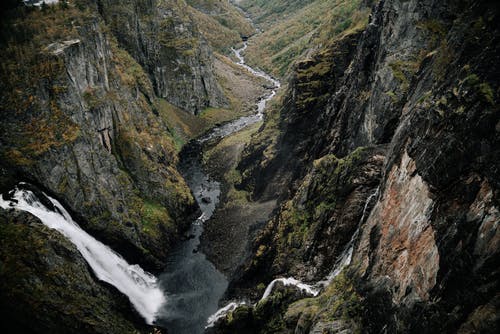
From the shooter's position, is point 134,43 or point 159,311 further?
point 134,43

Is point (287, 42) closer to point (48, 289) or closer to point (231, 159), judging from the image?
point (231, 159)

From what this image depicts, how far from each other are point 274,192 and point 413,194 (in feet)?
122

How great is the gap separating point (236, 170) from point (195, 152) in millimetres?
15148

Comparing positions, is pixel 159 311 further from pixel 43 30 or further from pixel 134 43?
pixel 134 43

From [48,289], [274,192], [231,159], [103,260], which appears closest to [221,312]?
[103,260]

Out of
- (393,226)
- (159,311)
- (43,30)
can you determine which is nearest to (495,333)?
(393,226)

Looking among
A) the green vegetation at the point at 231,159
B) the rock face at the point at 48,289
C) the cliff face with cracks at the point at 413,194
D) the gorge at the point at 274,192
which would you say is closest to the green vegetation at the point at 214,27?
the green vegetation at the point at 231,159

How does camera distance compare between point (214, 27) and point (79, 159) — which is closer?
point (79, 159)

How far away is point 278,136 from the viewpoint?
62.1m

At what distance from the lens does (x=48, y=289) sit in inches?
1120

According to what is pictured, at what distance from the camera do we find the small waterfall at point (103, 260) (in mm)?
33100

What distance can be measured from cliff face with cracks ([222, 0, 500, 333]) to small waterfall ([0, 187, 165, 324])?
9.94 m

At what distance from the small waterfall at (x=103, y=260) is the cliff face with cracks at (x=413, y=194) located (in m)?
9.94

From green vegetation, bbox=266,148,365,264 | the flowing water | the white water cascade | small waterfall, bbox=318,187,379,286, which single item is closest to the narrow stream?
the flowing water
